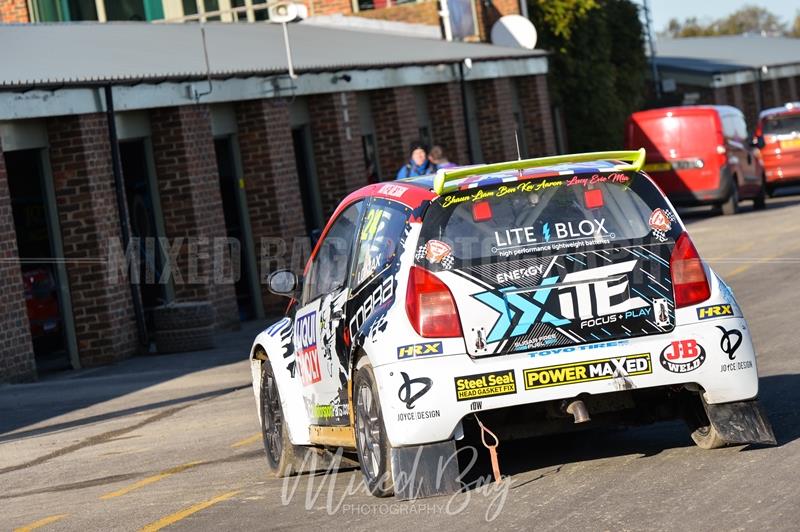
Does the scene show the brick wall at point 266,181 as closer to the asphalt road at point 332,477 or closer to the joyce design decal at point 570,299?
the asphalt road at point 332,477

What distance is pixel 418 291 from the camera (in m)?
7.80

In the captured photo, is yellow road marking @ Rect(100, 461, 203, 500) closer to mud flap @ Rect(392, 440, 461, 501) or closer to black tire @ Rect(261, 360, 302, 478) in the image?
black tire @ Rect(261, 360, 302, 478)

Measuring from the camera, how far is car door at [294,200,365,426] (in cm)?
866

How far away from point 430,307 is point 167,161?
48.8 ft

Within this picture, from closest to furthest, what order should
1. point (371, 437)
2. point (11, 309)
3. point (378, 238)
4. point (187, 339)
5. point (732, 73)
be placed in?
point (371, 437)
point (378, 238)
point (11, 309)
point (187, 339)
point (732, 73)

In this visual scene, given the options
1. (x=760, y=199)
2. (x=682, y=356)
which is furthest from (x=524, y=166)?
(x=760, y=199)

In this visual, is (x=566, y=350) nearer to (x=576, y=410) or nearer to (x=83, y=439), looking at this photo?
(x=576, y=410)

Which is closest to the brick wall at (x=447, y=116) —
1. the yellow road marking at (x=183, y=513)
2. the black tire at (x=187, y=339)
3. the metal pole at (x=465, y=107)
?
the metal pole at (x=465, y=107)

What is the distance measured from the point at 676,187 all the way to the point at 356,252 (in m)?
22.7

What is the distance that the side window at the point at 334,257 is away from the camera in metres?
8.91

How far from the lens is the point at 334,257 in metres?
9.13

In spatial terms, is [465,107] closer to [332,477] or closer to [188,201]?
[188,201]

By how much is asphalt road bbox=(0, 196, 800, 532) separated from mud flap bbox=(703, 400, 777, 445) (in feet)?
0.34

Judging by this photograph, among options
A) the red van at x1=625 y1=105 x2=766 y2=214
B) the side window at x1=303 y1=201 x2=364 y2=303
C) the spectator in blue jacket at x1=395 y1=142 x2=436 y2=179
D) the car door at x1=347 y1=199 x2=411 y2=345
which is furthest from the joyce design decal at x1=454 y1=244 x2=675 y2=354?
the red van at x1=625 y1=105 x2=766 y2=214
